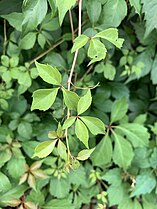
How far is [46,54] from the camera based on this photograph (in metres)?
Answer: 1.40

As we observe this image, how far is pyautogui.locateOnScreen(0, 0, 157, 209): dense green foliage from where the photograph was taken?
128cm

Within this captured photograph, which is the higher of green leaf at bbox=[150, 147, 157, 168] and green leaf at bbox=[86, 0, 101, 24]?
green leaf at bbox=[86, 0, 101, 24]

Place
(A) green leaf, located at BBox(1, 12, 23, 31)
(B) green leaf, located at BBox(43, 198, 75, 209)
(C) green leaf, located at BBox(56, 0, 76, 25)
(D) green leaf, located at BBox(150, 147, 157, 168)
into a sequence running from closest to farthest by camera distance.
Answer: (C) green leaf, located at BBox(56, 0, 76, 25) < (A) green leaf, located at BBox(1, 12, 23, 31) < (B) green leaf, located at BBox(43, 198, 75, 209) < (D) green leaf, located at BBox(150, 147, 157, 168)

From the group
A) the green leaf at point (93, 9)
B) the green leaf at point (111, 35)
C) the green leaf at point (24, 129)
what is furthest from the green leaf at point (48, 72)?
the green leaf at point (24, 129)

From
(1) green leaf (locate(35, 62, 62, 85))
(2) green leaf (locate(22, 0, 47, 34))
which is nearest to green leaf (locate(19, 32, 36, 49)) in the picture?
(2) green leaf (locate(22, 0, 47, 34))

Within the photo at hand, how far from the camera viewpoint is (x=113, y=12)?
3.83ft

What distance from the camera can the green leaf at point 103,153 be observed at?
1.45 m

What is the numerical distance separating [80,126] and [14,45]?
495 millimetres

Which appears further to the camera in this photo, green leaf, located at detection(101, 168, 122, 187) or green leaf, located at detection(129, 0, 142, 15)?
green leaf, located at detection(101, 168, 122, 187)

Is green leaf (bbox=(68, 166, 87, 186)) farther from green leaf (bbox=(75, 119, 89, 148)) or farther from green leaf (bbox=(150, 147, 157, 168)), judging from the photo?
green leaf (bbox=(75, 119, 89, 148))

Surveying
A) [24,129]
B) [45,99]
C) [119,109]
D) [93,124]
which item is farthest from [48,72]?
[119,109]

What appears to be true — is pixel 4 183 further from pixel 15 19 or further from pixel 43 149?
pixel 15 19

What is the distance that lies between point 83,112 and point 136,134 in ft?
1.00

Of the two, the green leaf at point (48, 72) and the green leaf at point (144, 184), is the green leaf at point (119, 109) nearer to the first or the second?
the green leaf at point (144, 184)
